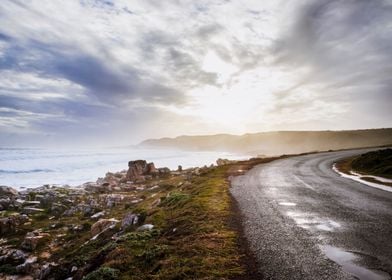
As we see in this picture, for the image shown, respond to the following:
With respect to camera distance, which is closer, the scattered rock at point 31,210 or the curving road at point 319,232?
the curving road at point 319,232

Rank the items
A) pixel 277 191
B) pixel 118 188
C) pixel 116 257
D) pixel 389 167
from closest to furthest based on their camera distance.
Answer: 1. pixel 116 257
2. pixel 277 191
3. pixel 389 167
4. pixel 118 188

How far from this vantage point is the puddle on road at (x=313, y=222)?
32.2 feet

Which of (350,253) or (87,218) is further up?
(350,253)

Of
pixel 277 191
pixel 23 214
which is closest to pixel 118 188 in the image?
pixel 23 214

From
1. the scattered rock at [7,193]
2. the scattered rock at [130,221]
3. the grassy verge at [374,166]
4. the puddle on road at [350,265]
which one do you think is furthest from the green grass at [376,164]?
the scattered rock at [7,193]

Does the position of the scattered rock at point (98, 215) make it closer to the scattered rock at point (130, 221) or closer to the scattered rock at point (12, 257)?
the scattered rock at point (12, 257)

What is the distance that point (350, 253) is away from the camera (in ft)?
24.7

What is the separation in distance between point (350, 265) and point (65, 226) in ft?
81.7

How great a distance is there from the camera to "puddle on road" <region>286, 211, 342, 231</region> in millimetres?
9820

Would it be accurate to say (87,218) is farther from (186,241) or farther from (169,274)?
(169,274)

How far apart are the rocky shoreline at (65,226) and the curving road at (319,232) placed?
4.11 m

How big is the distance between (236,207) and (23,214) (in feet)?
89.7

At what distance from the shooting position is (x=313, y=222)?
10469 millimetres

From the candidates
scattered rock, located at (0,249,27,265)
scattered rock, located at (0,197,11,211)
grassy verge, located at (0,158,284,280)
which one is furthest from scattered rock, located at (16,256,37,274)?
scattered rock, located at (0,197,11,211)
